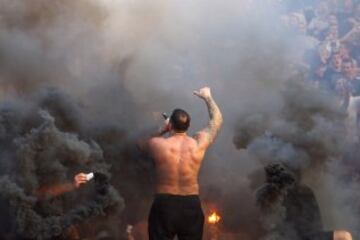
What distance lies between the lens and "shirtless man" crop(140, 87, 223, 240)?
500 centimetres

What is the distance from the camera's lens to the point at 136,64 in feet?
46.4

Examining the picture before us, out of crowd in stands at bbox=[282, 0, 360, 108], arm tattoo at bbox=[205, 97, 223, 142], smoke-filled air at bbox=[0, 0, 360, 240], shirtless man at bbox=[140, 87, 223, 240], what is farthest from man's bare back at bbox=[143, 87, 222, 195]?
crowd in stands at bbox=[282, 0, 360, 108]

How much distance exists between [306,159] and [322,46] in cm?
426

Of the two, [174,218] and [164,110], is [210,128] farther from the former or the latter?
[164,110]

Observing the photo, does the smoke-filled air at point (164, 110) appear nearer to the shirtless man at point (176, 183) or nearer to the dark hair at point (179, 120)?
the shirtless man at point (176, 183)

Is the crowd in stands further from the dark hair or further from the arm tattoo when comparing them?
the dark hair

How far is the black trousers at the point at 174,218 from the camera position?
16.4 ft

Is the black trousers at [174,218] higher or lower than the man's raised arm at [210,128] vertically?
lower

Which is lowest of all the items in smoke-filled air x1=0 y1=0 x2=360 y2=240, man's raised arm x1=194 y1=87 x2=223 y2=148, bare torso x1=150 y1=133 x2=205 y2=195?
bare torso x1=150 y1=133 x2=205 y2=195

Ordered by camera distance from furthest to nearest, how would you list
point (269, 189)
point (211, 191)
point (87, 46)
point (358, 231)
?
point (87, 46) < point (211, 191) < point (358, 231) < point (269, 189)

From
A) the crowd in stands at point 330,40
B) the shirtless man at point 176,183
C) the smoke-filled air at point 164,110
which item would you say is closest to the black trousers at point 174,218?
the shirtless man at point 176,183

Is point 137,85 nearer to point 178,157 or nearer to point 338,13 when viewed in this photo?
point 338,13

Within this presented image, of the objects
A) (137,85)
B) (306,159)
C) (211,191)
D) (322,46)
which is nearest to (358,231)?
(306,159)

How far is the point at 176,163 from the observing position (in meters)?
5.15
